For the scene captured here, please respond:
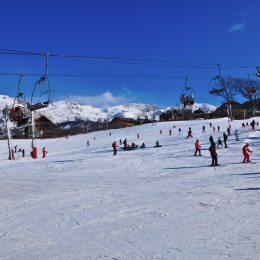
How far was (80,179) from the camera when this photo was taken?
20.9 metres

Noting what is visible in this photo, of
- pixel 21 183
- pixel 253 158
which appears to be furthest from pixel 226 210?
pixel 253 158

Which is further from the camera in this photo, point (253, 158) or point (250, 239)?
point (253, 158)

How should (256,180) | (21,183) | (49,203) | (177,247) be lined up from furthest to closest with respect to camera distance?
(21,183) → (256,180) → (49,203) → (177,247)

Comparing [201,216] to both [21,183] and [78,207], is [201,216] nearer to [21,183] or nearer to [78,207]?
[78,207]

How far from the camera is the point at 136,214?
12016 mm

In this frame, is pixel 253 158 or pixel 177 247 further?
pixel 253 158

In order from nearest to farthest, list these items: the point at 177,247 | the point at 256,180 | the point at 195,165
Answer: the point at 177,247
the point at 256,180
the point at 195,165

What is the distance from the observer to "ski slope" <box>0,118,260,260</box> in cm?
878

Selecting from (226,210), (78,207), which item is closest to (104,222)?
(78,207)

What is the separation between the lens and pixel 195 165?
23547 millimetres

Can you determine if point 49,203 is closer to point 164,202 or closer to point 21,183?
point 164,202

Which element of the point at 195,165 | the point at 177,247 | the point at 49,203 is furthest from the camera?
the point at 195,165

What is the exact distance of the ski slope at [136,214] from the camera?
8.78 m

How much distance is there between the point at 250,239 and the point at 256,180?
791cm
